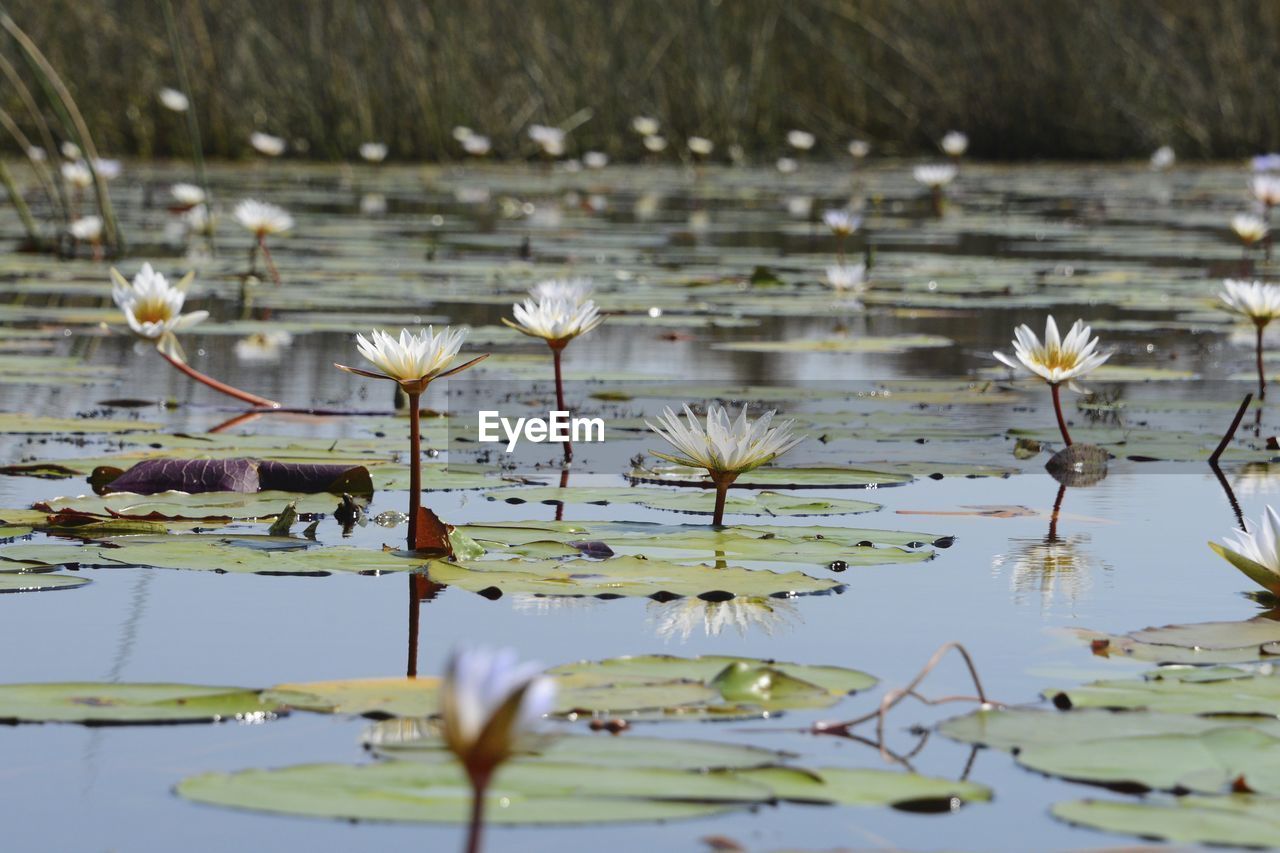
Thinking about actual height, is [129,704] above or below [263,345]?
below

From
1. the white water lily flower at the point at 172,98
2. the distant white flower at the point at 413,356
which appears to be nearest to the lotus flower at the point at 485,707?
the distant white flower at the point at 413,356

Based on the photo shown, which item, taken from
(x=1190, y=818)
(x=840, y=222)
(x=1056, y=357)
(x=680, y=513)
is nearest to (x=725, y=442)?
(x=680, y=513)

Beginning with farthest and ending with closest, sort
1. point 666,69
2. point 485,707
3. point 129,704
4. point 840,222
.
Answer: point 666,69 → point 840,222 → point 129,704 → point 485,707

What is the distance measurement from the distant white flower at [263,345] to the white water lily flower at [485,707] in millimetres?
3647

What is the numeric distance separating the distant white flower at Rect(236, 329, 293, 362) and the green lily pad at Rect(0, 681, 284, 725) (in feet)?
9.26

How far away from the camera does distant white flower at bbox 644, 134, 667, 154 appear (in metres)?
13.9

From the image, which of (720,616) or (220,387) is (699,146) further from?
(720,616)

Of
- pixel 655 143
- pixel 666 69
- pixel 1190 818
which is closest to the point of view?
pixel 1190 818

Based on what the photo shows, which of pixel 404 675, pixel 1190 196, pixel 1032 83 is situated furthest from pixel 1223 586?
pixel 1032 83

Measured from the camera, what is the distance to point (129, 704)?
156 centimetres

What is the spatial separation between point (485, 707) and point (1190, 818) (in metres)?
0.69

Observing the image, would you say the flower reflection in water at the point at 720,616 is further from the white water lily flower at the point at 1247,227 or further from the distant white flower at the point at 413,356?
the white water lily flower at the point at 1247,227

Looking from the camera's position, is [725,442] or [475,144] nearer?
[725,442]

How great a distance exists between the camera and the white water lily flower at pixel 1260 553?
199cm
